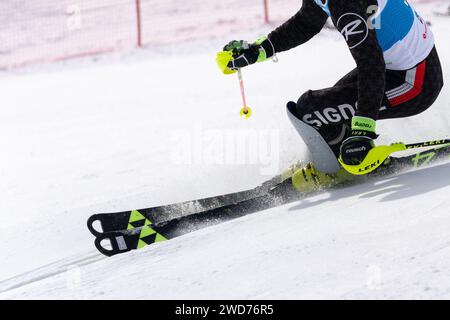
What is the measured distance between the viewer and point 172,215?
438 cm

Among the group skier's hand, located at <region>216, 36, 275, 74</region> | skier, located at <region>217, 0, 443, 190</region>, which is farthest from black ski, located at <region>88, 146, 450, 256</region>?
skier's hand, located at <region>216, 36, 275, 74</region>

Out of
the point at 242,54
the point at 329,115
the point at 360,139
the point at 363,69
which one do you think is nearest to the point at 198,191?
the point at 242,54

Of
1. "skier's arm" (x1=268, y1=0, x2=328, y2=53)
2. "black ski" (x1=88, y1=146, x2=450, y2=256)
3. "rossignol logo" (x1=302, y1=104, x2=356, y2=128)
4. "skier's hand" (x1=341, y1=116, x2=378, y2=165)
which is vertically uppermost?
"skier's arm" (x1=268, y1=0, x2=328, y2=53)

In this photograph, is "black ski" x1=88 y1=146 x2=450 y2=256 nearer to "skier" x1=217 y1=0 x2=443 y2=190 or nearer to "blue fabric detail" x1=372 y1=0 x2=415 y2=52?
"skier" x1=217 y1=0 x2=443 y2=190

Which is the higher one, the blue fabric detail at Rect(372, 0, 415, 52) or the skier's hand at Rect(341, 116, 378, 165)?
the blue fabric detail at Rect(372, 0, 415, 52)

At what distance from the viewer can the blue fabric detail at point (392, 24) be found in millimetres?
3996

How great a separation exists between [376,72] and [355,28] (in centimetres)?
25

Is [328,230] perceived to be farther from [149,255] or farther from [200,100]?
[200,100]

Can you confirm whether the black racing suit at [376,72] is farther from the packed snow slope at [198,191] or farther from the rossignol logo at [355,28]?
the packed snow slope at [198,191]

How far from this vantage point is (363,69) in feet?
12.3

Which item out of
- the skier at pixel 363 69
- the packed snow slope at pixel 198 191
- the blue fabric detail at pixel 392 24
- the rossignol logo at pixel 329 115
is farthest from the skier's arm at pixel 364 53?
the packed snow slope at pixel 198 191

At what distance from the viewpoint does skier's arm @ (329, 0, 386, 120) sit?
3.75 m

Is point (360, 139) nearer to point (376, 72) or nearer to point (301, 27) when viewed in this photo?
point (376, 72)

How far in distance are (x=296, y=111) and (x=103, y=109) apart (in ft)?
14.0
